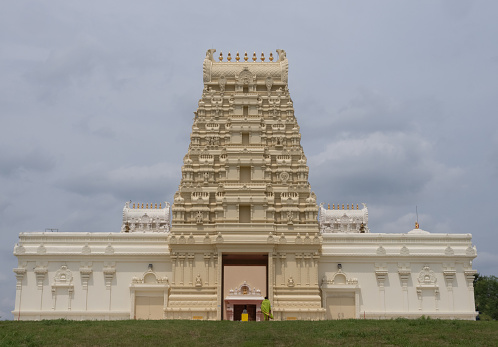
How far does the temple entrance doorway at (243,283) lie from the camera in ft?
148

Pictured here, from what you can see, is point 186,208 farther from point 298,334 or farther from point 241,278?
point 298,334

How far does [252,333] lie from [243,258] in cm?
1867

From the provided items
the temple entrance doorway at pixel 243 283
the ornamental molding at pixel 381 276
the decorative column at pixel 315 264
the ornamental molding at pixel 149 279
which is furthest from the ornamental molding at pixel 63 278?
the ornamental molding at pixel 381 276

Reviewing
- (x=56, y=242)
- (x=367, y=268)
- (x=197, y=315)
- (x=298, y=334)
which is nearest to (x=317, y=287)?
(x=367, y=268)

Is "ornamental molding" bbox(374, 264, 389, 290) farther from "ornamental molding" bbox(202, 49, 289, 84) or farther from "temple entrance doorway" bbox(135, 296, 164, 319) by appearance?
"ornamental molding" bbox(202, 49, 289, 84)

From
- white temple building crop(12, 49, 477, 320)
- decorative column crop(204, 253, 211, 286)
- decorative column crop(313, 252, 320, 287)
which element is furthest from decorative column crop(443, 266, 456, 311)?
decorative column crop(204, 253, 211, 286)

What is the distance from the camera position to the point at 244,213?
48.0 metres

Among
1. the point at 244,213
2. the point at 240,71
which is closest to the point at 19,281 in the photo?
the point at 244,213

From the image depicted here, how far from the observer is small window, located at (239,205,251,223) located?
47844 mm

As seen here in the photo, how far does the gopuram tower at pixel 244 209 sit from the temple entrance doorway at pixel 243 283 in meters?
0.08

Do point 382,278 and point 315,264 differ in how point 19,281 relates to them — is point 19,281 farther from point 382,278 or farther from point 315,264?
point 382,278

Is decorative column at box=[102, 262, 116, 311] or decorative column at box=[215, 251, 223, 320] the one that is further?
decorative column at box=[102, 262, 116, 311]

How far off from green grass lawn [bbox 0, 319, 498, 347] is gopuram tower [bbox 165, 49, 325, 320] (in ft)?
37.3

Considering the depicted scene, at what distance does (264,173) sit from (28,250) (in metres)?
20.3
